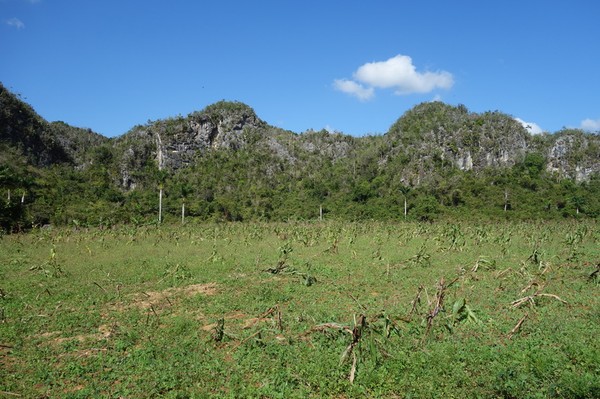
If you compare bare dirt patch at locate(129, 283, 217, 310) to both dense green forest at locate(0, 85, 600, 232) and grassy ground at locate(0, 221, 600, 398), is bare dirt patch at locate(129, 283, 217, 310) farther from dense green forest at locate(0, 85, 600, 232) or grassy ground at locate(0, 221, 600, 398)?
dense green forest at locate(0, 85, 600, 232)

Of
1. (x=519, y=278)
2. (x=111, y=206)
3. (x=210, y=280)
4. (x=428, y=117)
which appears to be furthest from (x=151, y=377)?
(x=428, y=117)

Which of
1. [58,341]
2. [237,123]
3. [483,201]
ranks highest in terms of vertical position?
[237,123]

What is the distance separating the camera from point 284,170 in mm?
83875

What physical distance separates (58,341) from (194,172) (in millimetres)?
73474

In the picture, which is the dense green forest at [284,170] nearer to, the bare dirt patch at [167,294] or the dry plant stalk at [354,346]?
the bare dirt patch at [167,294]

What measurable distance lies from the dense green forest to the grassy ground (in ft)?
101

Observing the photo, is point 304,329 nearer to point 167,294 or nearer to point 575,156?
point 167,294

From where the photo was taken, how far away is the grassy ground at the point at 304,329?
6.58 meters

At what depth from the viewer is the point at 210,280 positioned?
1434 cm

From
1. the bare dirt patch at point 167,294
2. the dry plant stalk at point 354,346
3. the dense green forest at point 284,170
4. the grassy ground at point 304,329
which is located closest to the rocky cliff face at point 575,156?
the dense green forest at point 284,170

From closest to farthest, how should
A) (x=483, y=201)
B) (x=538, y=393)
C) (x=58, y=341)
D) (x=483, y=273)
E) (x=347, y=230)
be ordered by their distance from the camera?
(x=538, y=393) → (x=58, y=341) → (x=483, y=273) → (x=347, y=230) → (x=483, y=201)

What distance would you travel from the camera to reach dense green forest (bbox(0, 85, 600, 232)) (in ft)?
162

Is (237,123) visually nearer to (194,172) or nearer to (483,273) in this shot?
(194,172)

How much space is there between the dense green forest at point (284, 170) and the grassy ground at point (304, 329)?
30.9 meters
